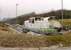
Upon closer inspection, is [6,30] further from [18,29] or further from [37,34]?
[37,34]

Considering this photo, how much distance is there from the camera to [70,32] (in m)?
10.2

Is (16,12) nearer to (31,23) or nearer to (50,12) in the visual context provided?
(31,23)

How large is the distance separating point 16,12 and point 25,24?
1.08 metres

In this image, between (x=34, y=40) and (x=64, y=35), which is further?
(x=64, y=35)

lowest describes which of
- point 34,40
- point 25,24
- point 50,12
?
point 34,40

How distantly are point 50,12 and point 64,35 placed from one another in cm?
206

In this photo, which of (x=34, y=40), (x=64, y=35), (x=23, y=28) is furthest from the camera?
(x=23, y=28)

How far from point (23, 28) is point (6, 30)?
1065 mm

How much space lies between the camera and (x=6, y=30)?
10180 mm

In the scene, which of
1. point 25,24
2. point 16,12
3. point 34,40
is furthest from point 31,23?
point 34,40

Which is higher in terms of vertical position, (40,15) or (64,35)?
(40,15)

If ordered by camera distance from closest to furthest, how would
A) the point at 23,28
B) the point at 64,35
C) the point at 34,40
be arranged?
the point at 34,40 → the point at 64,35 → the point at 23,28

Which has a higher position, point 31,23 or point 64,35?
point 31,23

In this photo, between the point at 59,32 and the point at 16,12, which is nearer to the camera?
the point at 59,32
